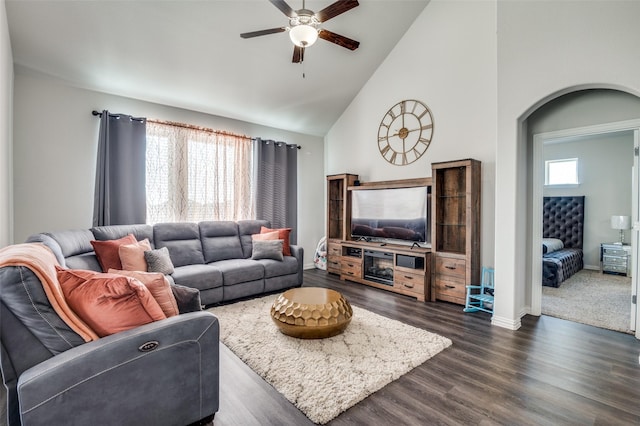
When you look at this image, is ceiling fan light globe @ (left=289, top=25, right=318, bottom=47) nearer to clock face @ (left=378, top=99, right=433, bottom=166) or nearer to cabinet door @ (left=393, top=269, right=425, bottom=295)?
clock face @ (left=378, top=99, right=433, bottom=166)

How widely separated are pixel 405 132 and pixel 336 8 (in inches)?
98.3

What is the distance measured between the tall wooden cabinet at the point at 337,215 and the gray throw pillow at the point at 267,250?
1.29 meters

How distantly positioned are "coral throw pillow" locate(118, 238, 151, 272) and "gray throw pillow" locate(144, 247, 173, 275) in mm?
42

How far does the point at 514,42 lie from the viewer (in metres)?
3.07

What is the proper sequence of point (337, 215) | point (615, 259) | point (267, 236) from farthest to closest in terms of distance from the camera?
point (337, 215) < point (615, 259) < point (267, 236)

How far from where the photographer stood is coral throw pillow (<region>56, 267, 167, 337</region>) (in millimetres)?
1438

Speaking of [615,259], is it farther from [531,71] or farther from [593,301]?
[531,71]

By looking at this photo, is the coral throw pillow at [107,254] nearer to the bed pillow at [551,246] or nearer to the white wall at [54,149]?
the white wall at [54,149]

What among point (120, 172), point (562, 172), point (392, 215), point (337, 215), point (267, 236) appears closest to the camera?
point (120, 172)

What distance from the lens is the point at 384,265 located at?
4.72m

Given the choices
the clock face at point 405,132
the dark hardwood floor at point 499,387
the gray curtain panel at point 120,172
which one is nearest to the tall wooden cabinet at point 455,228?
the clock face at point 405,132

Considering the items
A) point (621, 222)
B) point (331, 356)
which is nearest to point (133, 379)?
point (331, 356)

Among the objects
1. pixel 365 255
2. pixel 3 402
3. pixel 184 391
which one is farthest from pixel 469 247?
pixel 3 402

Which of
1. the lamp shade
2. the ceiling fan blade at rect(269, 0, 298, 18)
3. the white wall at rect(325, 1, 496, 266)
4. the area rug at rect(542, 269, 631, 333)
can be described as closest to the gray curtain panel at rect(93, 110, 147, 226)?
the ceiling fan blade at rect(269, 0, 298, 18)
